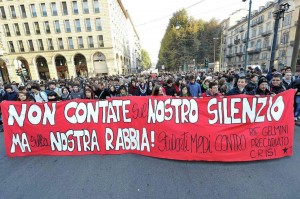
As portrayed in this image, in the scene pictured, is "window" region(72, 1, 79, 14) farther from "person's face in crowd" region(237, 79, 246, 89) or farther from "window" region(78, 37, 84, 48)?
"person's face in crowd" region(237, 79, 246, 89)

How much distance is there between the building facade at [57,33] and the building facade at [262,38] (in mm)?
24908

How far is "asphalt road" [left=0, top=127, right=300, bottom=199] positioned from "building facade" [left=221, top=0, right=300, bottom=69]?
28776mm

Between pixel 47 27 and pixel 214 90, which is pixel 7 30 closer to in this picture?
pixel 47 27

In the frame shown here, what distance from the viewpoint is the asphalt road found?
101 inches

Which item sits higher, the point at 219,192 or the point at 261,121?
the point at 261,121

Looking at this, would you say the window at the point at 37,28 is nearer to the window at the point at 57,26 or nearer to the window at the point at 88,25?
the window at the point at 57,26

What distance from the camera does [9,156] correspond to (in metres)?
3.88

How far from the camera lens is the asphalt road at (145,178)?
8.45ft

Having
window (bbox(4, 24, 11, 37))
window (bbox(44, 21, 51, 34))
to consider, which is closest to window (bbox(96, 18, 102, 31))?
window (bbox(44, 21, 51, 34))

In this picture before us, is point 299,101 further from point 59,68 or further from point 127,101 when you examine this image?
point 59,68

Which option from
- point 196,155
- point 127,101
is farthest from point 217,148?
point 127,101

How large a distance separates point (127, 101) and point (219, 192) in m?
2.30

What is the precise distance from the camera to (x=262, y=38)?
39438mm

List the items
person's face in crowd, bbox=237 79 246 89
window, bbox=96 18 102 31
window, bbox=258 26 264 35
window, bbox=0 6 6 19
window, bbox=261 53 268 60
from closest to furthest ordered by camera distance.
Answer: person's face in crowd, bbox=237 79 246 89, window, bbox=0 6 6 19, window, bbox=96 18 102 31, window, bbox=261 53 268 60, window, bbox=258 26 264 35
